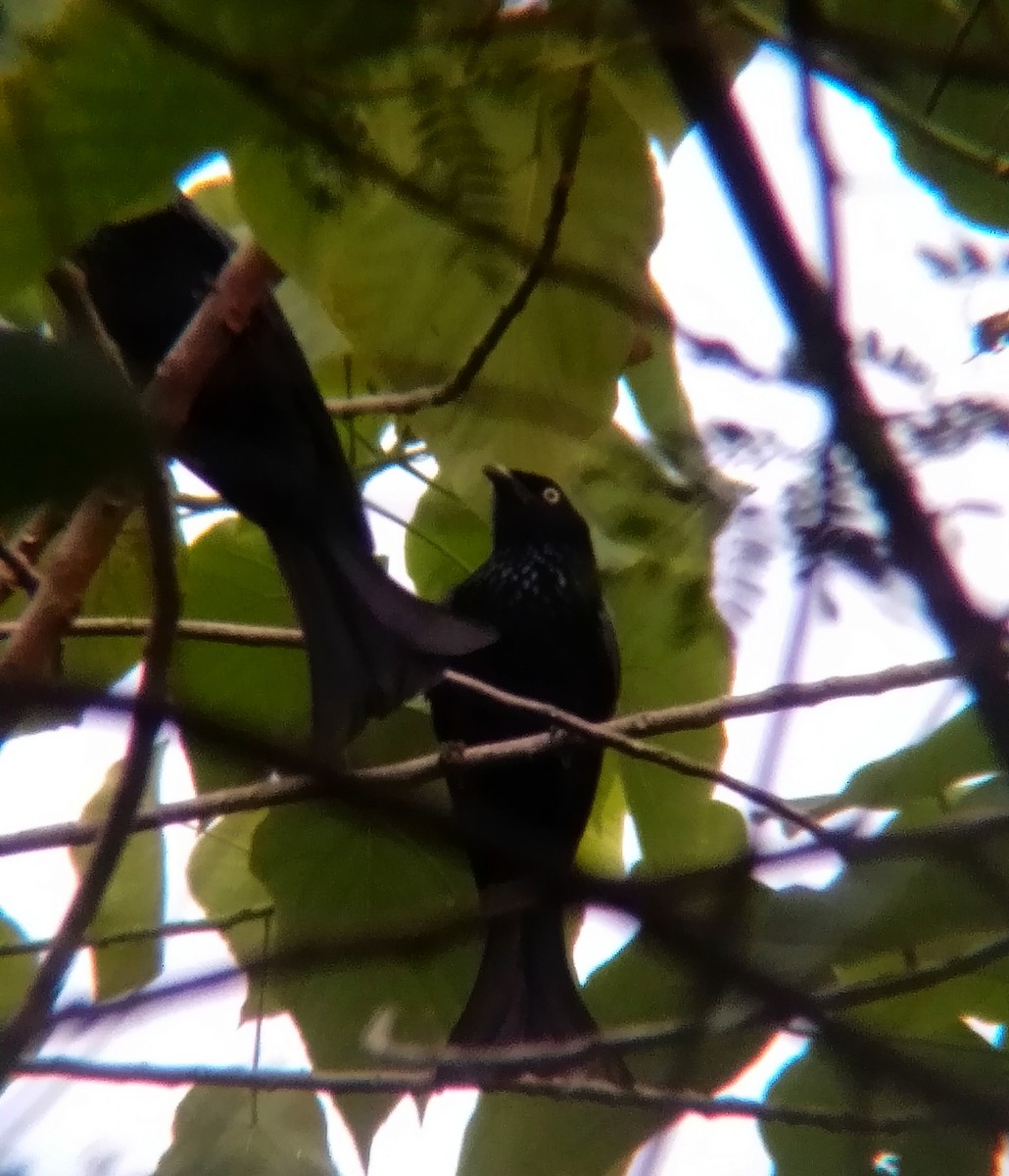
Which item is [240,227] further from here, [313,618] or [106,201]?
[106,201]

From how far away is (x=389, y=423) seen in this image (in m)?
2.22

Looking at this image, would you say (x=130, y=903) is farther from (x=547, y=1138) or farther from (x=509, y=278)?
(x=509, y=278)

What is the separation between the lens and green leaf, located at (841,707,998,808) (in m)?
1.25

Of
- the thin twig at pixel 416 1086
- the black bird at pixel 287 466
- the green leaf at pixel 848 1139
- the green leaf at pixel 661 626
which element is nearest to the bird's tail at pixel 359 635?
the black bird at pixel 287 466

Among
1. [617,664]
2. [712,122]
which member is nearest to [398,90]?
[712,122]

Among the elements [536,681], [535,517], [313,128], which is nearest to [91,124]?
[313,128]

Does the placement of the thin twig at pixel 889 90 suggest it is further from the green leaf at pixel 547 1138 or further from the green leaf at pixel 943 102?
the green leaf at pixel 547 1138

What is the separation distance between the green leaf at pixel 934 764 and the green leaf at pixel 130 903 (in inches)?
32.6

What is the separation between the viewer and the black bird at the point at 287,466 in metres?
1.68

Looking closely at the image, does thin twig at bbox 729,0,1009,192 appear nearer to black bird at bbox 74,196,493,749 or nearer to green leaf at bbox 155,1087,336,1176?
black bird at bbox 74,196,493,749

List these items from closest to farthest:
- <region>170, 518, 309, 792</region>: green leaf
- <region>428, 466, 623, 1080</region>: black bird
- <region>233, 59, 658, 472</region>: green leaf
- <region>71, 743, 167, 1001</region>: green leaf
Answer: <region>233, 59, 658, 472</region>: green leaf → <region>71, 743, 167, 1001</region>: green leaf → <region>170, 518, 309, 792</region>: green leaf → <region>428, 466, 623, 1080</region>: black bird

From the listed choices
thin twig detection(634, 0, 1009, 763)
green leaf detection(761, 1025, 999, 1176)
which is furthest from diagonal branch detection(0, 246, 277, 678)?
thin twig detection(634, 0, 1009, 763)

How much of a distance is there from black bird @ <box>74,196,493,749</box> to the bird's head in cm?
112

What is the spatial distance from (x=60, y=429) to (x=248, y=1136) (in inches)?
51.0
